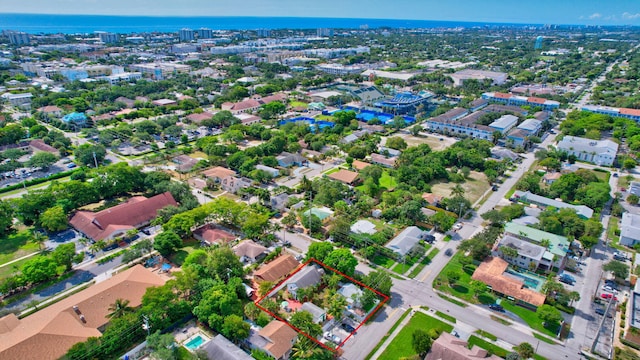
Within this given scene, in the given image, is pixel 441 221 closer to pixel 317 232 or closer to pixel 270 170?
pixel 317 232

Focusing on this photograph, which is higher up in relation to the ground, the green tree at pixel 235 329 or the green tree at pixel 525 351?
the green tree at pixel 235 329

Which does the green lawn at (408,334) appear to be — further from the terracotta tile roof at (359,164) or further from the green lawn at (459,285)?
the terracotta tile roof at (359,164)

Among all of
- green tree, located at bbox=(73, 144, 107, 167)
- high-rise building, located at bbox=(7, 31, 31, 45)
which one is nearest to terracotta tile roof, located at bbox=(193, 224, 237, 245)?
green tree, located at bbox=(73, 144, 107, 167)

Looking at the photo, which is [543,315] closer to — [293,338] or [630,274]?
[630,274]

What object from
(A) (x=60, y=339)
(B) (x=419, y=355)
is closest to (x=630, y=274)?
(B) (x=419, y=355)

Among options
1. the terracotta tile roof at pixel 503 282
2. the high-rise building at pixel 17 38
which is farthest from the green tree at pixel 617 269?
the high-rise building at pixel 17 38
